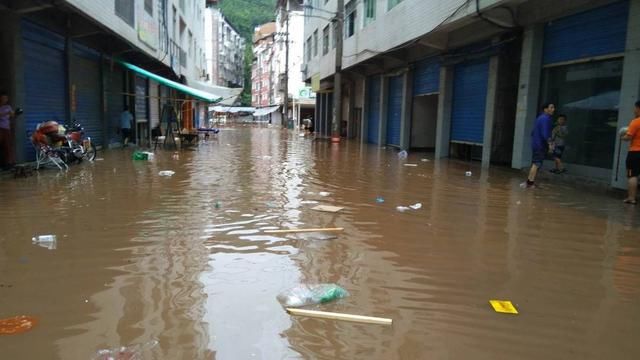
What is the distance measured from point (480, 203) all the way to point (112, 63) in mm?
15809

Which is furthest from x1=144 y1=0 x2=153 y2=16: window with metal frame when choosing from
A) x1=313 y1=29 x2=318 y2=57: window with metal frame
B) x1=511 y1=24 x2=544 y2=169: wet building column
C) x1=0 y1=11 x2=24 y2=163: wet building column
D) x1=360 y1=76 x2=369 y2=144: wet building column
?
x1=313 y1=29 x2=318 y2=57: window with metal frame

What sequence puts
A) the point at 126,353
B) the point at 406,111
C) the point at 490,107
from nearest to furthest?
1. the point at 126,353
2. the point at 490,107
3. the point at 406,111

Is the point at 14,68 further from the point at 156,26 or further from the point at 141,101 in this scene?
the point at 141,101

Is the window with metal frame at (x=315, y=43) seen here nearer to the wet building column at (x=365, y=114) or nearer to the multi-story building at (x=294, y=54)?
→ the wet building column at (x=365, y=114)

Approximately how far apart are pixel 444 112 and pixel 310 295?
15.2m

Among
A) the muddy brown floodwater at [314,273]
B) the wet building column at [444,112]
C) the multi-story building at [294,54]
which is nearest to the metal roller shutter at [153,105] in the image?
the wet building column at [444,112]

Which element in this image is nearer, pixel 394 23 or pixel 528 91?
pixel 528 91

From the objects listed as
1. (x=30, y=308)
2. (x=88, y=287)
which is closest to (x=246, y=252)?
(x=88, y=287)

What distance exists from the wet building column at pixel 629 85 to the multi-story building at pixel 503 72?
19mm

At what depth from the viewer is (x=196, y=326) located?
344 cm

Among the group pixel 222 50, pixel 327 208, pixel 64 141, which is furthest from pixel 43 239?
pixel 222 50

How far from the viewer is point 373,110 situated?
28.2m

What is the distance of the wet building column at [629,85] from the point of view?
941cm

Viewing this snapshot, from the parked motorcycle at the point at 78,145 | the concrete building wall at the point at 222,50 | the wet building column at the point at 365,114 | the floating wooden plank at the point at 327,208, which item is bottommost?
the floating wooden plank at the point at 327,208
